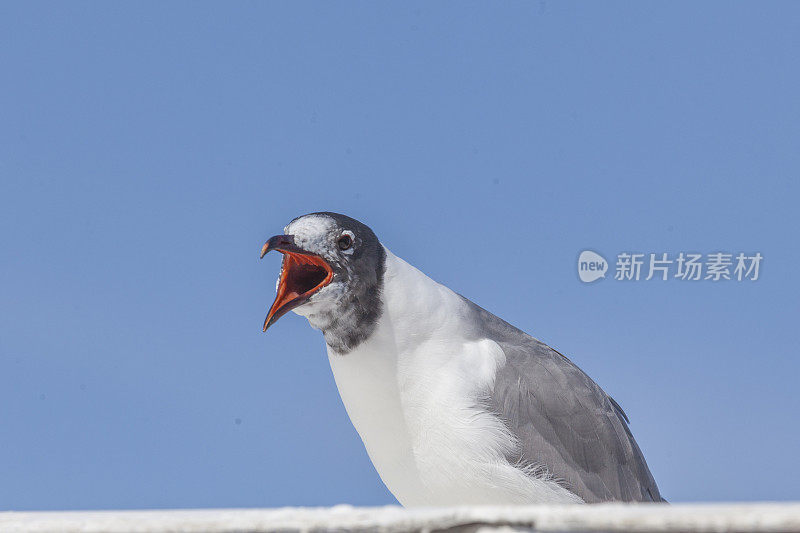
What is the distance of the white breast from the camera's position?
299 centimetres

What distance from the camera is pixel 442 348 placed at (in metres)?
3.14

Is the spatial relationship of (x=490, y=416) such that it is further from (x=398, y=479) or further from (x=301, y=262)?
(x=301, y=262)

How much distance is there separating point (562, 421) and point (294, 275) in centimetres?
121

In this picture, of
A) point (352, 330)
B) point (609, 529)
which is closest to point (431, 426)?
point (352, 330)

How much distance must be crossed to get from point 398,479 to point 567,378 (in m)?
0.80

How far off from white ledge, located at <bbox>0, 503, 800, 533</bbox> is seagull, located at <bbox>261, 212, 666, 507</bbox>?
5.08 ft

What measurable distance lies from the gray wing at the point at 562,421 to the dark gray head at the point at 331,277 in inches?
20.8

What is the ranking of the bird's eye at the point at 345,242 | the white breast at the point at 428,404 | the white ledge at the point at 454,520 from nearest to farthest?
the white ledge at the point at 454,520 < the white breast at the point at 428,404 < the bird's eye at the point at 345,242

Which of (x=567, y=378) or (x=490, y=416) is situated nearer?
(x=490, y=416)

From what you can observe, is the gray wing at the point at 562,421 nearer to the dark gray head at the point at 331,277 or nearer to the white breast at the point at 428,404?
the white breast at the point at 428,404

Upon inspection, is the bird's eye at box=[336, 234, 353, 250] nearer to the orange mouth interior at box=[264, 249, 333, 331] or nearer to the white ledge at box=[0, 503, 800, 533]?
the orange mouth interior at box=[264, 249, 333, 331]

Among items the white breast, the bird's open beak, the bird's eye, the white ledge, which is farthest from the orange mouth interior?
the white ledge

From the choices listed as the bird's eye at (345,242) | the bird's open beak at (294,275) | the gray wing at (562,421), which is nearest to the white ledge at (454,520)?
the bird's open beak at (294,275)

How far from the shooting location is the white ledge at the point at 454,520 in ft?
3.77
